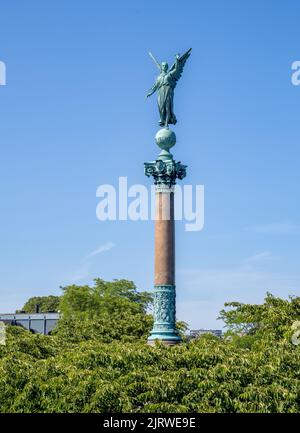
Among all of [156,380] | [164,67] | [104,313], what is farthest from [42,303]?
[156,380]

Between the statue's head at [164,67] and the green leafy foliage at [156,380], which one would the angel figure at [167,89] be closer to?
the statue's head at [164,67]

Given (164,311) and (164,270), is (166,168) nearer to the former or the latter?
(164,270)


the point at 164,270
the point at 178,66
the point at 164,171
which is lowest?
the point at 164,270

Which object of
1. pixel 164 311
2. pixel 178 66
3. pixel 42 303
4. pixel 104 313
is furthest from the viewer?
pixel 42 303

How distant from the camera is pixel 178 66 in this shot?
45.5 meters

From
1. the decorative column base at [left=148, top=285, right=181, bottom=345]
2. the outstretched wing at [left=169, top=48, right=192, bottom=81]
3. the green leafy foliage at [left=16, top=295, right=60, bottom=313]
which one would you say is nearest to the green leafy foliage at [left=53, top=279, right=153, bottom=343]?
the decorative column base at [left=148, top=285, right=181, bottom=345]

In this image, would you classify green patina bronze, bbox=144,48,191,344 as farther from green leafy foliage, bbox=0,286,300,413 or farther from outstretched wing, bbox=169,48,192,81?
green leafy foliage, bbox=0,286,300,413

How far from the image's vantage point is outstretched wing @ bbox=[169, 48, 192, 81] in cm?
4519

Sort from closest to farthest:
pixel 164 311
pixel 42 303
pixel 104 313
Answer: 1. pixel 164 311
2. pixel 104 313
3. pixel 42 303
